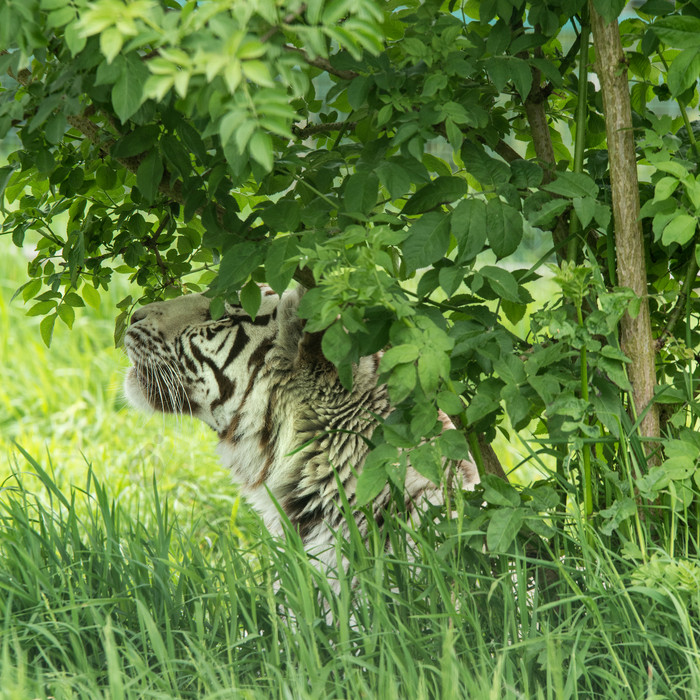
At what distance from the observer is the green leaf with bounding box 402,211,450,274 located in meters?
1.95

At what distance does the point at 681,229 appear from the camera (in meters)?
1.89

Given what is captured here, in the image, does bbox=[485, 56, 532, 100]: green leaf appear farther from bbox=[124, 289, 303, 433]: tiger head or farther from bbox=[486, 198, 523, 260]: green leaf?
bbox=[124, 289, 303, 433]: tiger head

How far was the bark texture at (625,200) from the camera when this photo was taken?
2105 millimetres

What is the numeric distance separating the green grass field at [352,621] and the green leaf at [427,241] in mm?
543

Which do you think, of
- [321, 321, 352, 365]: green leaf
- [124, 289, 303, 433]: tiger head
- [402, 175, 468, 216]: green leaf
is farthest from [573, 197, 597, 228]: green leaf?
[124, 289, 303, 433]: tiger head

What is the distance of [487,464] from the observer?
249cm

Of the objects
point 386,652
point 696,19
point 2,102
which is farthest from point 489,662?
point 2,102

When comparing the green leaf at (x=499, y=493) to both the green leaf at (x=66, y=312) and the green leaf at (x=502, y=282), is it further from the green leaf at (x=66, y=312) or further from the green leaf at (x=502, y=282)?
the green leaf at (x=66, y=312)

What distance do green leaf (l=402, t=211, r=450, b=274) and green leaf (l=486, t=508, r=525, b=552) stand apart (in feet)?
1.93

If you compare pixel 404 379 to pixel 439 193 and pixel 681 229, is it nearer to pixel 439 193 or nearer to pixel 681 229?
pixel 439 193

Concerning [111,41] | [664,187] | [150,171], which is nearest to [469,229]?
[664,187]

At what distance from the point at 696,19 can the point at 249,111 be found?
1.04 meters

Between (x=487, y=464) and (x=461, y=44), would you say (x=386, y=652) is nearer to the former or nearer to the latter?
(x=487, y=464)

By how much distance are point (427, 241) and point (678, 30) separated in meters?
0.70
